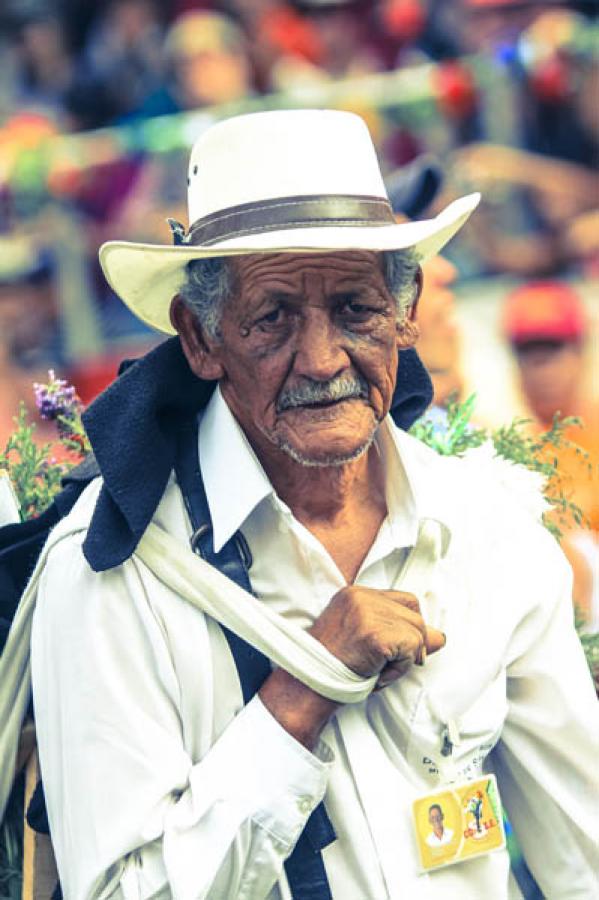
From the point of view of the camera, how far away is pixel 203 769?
2.26m

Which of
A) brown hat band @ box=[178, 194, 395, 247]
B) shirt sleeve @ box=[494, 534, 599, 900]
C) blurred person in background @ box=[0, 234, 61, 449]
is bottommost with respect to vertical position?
blurred person in background @ box=[0, 234, 61, 449]

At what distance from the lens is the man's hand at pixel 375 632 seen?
7.47ft

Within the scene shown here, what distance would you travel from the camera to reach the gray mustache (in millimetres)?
2334

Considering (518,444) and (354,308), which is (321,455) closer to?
(354,308)

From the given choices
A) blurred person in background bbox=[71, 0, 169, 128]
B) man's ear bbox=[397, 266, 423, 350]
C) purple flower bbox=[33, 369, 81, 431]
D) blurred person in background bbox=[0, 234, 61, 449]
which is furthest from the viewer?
blurred person in background bbox=[71, 0, 169, 128]

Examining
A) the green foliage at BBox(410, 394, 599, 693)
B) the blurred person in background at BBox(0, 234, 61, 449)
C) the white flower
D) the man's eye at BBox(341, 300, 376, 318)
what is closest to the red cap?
the blurred person in background at BBox(0, 234, 61, 449)

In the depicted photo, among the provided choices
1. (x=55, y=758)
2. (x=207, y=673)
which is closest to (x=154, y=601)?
(x=207, y=673)

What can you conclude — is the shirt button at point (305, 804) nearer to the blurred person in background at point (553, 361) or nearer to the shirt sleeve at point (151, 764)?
the shirt sleeve at point (151, 764)

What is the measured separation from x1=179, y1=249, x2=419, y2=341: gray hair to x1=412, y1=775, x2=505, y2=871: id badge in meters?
0.79

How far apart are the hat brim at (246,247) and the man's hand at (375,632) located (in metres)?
0.55

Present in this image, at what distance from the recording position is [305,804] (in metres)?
2.24

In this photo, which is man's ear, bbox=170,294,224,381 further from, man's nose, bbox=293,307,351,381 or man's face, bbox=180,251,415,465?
man's nose, bbox=293,307,351,381

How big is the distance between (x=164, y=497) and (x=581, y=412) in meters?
4.27

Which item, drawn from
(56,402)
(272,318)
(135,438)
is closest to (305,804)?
(135,438)
